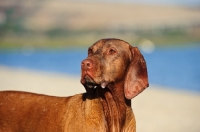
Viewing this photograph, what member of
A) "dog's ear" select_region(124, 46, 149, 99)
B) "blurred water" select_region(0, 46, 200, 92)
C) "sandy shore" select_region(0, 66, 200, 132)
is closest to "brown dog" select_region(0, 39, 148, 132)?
"dog's ear" select_region(124, 46, 149, 99)

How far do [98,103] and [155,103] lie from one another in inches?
415

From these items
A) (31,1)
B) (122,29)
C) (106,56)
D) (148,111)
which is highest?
(31,1)

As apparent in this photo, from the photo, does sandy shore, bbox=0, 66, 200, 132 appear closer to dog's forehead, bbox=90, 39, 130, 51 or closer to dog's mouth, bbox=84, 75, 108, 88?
dog's forehead, bbox=90, 39, 130, 51

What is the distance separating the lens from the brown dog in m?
8.02

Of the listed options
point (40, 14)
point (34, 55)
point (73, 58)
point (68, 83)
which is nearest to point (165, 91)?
point (68, 83)

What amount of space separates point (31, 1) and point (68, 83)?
39187 mm

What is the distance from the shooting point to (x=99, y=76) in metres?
7.79

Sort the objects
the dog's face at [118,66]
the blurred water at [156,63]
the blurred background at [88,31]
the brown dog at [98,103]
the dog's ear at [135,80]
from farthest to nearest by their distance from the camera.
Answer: the blurred background at [88,31] < the blurred water at [156,63] < the dog's ear at [135,80] < the brown dog at [98,103] < the dog's face at [118,66]

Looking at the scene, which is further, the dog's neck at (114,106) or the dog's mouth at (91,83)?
the dog's neck at (114,106)

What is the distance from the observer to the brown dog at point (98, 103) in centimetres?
802

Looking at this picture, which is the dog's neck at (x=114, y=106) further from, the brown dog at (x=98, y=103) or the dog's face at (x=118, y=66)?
the dog's face at (x=118, y=66)

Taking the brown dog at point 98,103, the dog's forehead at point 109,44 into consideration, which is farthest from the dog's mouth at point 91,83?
the dog's forehead at point 109,44

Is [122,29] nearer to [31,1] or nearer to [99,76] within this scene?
[31,1]

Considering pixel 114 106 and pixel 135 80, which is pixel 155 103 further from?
pixel 135 80
